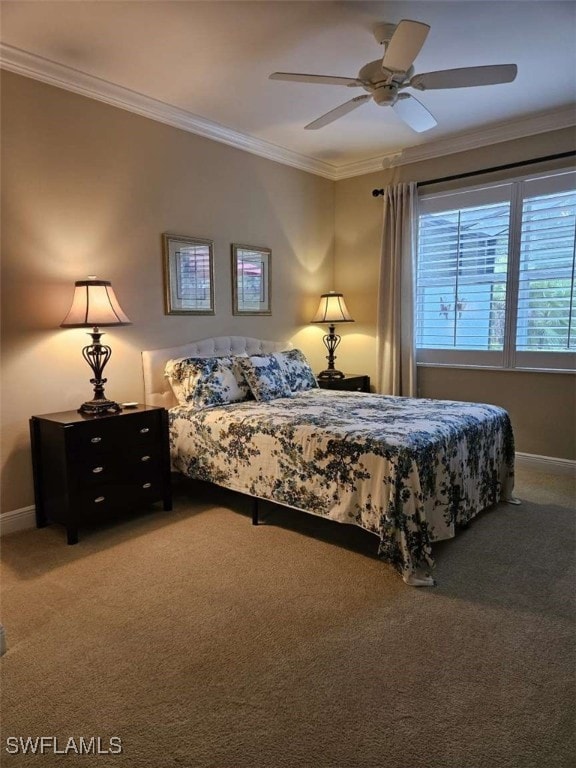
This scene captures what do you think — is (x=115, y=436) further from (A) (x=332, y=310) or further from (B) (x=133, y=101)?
(A) (x=332, y=310)

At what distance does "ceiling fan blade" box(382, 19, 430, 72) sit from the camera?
2.10 meters

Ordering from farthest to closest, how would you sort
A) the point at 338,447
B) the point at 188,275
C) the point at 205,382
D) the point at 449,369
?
the point at 449,369, the point at 188,275, the point at 205,382, the point at 338,447

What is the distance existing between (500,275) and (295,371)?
76.4 inches

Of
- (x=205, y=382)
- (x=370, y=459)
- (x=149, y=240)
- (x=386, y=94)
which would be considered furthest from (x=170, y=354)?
(x=386, y=94)

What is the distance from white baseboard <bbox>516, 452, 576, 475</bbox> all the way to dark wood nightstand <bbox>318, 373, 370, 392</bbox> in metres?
1.52

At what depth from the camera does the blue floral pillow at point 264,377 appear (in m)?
3.75

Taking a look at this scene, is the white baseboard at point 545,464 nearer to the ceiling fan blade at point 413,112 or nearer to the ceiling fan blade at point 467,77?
the ceiling fan blade at point 413,112

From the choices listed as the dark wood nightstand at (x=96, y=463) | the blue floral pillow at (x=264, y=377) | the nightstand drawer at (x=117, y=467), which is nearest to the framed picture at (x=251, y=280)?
the blue floral pillow at (x=264, y=377)

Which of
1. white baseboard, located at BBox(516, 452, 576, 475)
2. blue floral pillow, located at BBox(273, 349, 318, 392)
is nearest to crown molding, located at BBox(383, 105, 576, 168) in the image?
blue floral pillow, located at BBox(273, 349, 318, 392)

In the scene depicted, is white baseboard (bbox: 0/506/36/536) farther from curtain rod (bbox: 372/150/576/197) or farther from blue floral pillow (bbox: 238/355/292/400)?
curtain rod (bbox: 372/150/576/197)

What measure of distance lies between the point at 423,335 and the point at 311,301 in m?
1.22

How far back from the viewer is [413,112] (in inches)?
119

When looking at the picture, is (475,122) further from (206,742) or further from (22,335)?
(206,742)

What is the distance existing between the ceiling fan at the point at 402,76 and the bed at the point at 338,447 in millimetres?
1793
